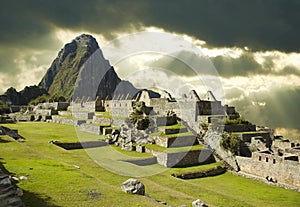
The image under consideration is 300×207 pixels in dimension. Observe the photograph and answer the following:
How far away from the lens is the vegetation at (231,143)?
30.2 metres

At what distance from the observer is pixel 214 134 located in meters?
31.9

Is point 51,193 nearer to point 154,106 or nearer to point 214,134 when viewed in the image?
point 214,134

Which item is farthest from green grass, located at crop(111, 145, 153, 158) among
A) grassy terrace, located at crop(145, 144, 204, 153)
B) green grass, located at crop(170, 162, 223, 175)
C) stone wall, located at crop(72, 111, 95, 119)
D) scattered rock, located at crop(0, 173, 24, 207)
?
scattered rock, located at crop(0, 173, 24, 207)

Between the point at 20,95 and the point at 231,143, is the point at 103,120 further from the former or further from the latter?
the point at 20,95

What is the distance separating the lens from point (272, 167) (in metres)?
26.2

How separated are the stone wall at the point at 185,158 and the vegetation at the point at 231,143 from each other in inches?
65.3

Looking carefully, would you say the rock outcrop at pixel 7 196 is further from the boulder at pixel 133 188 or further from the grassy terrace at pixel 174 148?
the grassy terrace at pixel 174 148

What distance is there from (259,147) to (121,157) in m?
13.9

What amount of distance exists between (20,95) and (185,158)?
125237 millimetres

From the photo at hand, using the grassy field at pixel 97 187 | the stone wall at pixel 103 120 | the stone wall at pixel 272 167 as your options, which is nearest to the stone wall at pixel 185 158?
the grassy field at pixel 97 187

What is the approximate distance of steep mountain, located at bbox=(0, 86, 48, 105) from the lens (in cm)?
13338

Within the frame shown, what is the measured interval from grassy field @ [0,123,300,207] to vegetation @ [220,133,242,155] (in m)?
3.41

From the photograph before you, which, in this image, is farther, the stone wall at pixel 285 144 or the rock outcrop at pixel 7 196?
the stone wall at pixel 285 144

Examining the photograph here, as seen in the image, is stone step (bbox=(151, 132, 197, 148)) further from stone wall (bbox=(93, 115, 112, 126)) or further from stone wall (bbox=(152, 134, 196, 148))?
stone wall (bbox=(93, 115, 112, 126))
